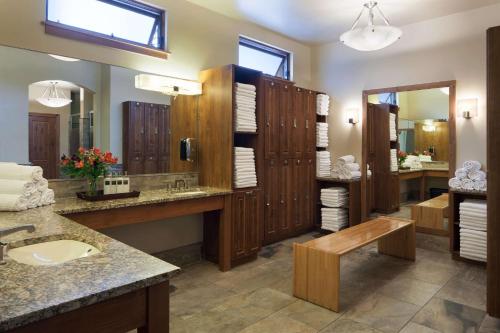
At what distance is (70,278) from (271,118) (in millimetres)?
3355

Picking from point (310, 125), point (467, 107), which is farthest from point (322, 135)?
point (467, 107)

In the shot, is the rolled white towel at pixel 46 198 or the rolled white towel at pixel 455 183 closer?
the rolled white towel at pixel 46 198

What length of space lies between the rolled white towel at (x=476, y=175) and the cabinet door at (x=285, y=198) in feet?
6.81

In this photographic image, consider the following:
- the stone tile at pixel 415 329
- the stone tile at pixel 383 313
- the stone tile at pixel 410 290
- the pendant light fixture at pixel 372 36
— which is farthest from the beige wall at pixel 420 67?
the stone tile at pixel 415 329

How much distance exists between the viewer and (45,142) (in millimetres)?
2750

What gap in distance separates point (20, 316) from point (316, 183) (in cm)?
441

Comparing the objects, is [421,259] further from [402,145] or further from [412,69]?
[412,69]

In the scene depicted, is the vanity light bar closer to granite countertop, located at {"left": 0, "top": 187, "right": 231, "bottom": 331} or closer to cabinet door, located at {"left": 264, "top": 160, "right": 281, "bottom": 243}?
cabinet door, located at {"left": 264, "top": 160, "right": 281, "bottom": 243}

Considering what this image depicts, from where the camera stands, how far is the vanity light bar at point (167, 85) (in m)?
3.31

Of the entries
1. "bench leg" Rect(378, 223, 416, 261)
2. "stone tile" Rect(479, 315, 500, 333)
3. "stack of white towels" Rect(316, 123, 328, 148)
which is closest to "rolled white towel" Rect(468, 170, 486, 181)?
"bench leg" Rect(378, 223, 416, 261)

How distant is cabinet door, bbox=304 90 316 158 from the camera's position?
15.6 ft

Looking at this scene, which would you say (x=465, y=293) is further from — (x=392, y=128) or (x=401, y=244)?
(x=392, y=128)

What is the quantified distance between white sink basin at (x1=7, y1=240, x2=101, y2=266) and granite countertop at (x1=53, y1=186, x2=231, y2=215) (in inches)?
28.2

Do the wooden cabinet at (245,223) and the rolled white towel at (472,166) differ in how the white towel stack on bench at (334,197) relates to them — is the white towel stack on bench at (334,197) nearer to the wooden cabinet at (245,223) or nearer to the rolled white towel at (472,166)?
the wooden cabinet at (245,223)
